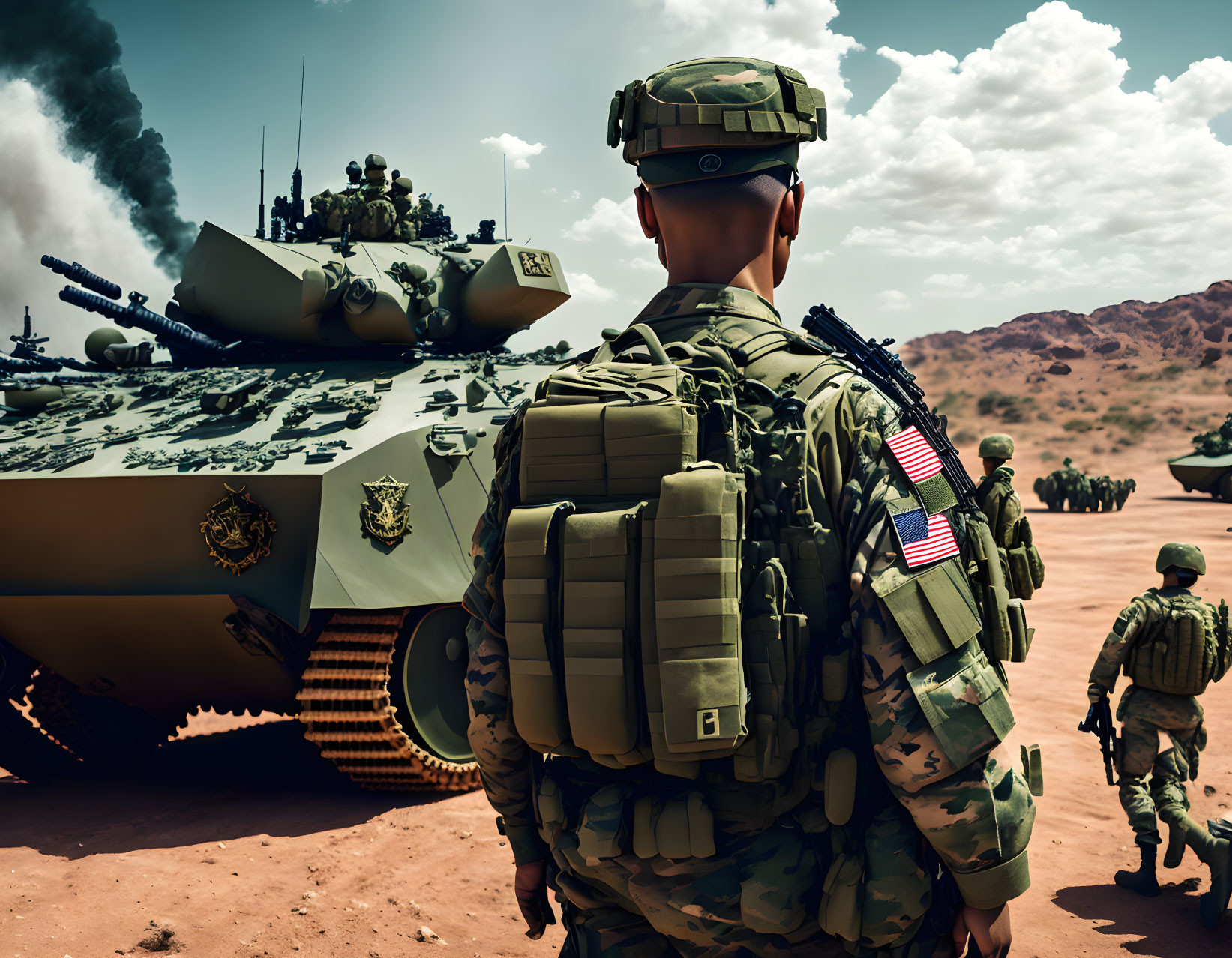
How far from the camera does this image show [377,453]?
18.5 ft

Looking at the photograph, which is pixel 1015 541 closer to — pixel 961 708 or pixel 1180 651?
pixel 1180 651

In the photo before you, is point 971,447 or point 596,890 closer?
point 596,890

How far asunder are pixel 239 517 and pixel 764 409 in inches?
154

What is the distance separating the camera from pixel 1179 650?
191 inches

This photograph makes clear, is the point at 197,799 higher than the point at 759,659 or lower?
lower

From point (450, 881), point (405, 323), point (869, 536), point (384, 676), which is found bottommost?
point (450, 881)

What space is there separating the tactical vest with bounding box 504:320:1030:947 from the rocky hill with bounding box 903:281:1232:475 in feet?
115

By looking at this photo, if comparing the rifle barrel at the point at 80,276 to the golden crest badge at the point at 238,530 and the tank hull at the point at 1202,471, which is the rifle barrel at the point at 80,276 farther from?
the tank hull at the point at 1202,471

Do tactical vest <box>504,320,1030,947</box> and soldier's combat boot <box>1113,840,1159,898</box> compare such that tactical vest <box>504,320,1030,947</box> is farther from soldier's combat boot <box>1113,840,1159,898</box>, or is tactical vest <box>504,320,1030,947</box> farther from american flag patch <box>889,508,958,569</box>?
soldier's combat boot <box>1113,840,1159,898</box>

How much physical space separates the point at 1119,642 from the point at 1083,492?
Answer: 65.6 ft

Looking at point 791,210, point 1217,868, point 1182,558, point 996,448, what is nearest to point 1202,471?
point 996,448

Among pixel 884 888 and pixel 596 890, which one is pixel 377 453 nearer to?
pixel 596 890

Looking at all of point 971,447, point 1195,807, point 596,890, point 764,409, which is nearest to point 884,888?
point 596,890

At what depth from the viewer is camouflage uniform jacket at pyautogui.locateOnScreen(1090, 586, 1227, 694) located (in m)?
4.91
